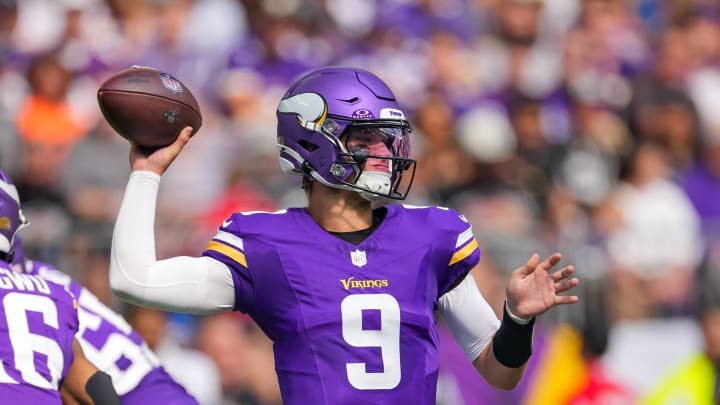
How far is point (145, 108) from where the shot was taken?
4.12 meters

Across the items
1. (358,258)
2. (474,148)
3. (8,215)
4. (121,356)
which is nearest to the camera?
(358,258)

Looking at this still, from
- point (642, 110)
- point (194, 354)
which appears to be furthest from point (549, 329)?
point (642, 110)

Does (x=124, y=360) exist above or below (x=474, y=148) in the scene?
above

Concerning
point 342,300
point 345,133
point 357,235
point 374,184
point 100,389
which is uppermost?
point 345,133

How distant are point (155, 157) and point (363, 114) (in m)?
0.71

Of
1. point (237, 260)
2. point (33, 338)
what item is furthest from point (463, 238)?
point (33, 338)

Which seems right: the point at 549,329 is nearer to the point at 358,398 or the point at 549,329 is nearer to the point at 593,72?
the point at 593,72

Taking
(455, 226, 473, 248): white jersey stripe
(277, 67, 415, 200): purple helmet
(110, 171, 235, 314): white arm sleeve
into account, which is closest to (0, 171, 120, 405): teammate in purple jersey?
(110, 171, 235, 314): white arm sleeve

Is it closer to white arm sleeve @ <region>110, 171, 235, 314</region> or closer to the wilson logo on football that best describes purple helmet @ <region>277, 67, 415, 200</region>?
the wilson logo on football

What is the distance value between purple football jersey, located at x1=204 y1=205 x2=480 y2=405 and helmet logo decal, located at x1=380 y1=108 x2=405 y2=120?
37 cm

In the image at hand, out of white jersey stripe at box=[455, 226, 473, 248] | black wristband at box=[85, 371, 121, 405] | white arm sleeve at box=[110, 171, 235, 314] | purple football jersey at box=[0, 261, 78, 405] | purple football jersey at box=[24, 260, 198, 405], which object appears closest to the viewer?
white arm sleeve at box=[110, 171, 235, 314]

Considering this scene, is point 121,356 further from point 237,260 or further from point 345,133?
point 345,133

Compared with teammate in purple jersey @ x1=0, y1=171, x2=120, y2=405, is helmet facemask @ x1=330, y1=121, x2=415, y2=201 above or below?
above

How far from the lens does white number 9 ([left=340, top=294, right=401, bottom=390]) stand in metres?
4.05
